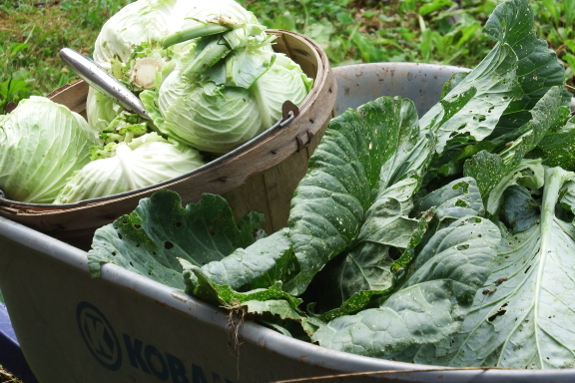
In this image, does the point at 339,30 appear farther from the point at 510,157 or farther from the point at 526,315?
the point at 526,315

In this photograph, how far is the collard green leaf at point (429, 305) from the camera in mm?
976

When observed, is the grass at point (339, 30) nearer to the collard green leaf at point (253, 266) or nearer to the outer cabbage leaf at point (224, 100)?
the outer cabbage leaf at point (224, 100)

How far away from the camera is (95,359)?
142cm

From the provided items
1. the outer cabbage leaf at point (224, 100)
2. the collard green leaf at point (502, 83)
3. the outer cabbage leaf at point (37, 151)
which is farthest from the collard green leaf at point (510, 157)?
the outer cabbage leaf at point (37, 151)

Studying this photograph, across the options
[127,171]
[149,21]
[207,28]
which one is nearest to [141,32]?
[149,21]

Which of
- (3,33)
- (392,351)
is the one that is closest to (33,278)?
(392,351)

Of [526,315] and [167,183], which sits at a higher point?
[167,183]

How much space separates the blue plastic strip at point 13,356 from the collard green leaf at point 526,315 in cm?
135

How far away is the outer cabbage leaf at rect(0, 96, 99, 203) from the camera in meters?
1.60

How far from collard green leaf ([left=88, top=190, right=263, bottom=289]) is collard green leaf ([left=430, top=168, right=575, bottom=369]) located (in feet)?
1.76

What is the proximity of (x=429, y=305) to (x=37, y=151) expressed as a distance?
1123 millimetres

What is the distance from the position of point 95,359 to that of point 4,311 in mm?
806

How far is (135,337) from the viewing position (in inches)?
50.2

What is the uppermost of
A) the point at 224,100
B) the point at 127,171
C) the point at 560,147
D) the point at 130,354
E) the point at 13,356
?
the point at 224,100
